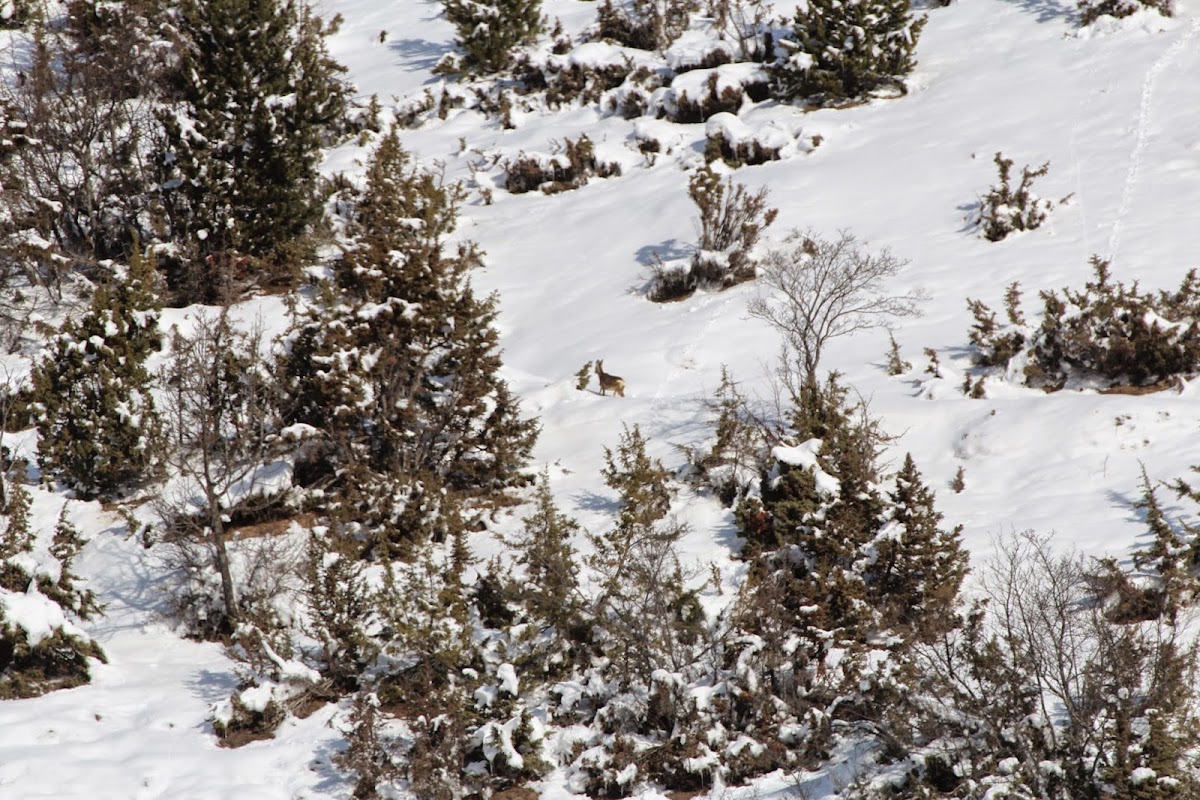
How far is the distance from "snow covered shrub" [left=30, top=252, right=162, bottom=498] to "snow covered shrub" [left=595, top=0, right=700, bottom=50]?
19242 mm

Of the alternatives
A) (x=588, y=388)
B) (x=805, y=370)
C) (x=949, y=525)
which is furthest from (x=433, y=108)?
(x=949, y=525)

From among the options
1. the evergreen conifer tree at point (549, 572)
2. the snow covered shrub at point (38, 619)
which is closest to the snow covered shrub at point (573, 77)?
the evergreen conifer tree at point (549, 572)

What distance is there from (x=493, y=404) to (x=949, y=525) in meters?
6.65

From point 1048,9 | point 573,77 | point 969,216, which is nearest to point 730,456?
point 969,216

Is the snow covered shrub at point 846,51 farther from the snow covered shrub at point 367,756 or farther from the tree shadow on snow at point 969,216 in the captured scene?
the snow covered shrub at point 367,756

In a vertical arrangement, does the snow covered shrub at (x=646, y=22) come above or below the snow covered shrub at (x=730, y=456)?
above

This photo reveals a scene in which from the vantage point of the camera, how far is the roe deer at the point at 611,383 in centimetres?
1698

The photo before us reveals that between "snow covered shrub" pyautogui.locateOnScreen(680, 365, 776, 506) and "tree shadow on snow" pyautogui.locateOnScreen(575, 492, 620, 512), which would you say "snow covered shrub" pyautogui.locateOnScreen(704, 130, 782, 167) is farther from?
"tree shadow on snow" pyautogui.locateOnScreen(575, 492, 620, 512)

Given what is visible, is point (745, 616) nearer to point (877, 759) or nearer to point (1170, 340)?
A: point (877, 759)

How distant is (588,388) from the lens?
682 inches

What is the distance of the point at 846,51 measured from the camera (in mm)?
25109

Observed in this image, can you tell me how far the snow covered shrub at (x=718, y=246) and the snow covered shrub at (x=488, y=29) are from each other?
12.0 m

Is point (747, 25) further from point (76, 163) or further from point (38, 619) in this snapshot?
point (38, 619)

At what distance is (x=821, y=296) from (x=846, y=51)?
32.4 feet
